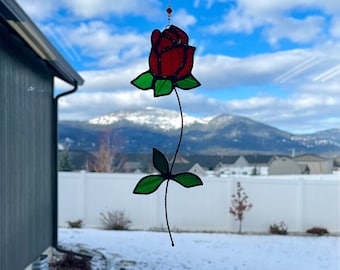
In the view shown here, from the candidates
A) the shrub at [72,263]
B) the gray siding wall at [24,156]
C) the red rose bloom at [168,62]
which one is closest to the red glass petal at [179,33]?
the red rose bloom at [168,62]

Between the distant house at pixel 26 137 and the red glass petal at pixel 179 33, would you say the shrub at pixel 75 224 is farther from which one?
the red glass petal at pixel 179 33

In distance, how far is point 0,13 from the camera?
6.52ft

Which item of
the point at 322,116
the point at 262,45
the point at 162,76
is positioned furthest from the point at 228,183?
the point at 162,76

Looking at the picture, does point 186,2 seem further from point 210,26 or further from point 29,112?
point 29,112

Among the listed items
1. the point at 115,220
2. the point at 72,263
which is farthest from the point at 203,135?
the point at 115,220

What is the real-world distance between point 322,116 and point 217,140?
0.56 meters

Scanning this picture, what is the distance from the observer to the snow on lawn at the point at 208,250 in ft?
11.3

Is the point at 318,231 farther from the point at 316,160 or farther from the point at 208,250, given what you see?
the point at 316,160

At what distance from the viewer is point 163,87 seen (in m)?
1.08

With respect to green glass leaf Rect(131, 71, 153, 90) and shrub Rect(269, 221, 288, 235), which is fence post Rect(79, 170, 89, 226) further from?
green glass leaf Rect(131, 71, 153, 90)

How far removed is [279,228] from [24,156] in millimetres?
3691

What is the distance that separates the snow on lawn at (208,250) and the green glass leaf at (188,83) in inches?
99.8

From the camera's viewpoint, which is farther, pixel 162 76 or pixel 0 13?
pixel 0 13

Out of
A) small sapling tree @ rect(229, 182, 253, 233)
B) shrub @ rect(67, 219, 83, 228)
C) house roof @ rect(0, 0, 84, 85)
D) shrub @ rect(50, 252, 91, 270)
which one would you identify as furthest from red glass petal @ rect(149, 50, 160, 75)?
shrub @ rect(67, 219, 83, 228)
